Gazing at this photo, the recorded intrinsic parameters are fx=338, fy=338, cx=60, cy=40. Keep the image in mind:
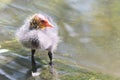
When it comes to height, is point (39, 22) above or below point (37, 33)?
above

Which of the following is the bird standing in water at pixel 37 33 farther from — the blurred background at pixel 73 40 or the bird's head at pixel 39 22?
the blurred background at pixel 73 40

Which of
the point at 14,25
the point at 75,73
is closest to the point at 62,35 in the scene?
the point at 14,25

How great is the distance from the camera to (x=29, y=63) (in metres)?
4.72

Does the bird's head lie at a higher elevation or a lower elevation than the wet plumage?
higher

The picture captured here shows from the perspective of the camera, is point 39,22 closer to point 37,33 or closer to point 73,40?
point 37,33

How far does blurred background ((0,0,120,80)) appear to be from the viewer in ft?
15.1

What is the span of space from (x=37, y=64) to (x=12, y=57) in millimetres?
394

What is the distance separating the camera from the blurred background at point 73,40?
4598 millimetres

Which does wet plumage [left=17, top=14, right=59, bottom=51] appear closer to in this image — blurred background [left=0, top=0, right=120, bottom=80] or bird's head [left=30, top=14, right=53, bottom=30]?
bird's head [left=30, top=14, right=53, bottom=30]

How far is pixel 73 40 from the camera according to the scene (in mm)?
5539

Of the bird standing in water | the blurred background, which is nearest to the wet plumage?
the bird standing in water

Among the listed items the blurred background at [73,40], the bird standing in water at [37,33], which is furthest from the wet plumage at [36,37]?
the blurred background at [73,40]

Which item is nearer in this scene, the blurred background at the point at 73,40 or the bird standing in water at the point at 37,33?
the bird standing in water at the point at 37,33

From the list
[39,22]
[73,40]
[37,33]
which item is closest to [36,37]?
[37,33]
